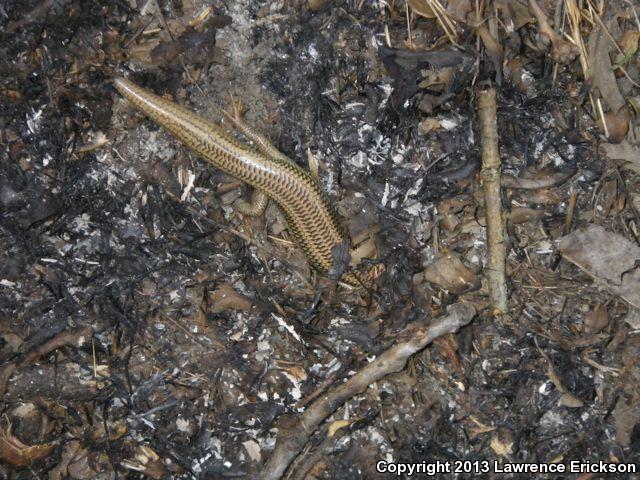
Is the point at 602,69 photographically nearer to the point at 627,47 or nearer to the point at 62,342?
the point at 627,47

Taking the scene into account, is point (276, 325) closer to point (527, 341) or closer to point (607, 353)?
point (527, 341)

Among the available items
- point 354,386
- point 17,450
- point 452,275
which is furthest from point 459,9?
point 17,450

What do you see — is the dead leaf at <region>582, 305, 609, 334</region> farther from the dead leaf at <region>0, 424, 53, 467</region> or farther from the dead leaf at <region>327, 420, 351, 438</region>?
the dead leaf at <region>0, 424, 53, 467</region>

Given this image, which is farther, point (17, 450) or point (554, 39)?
point (17, 450)

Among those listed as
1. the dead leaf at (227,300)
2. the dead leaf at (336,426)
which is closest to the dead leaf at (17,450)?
the dead leaf at (227,300)

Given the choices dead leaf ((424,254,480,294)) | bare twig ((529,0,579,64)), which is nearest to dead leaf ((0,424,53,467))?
dead leaf ((424,254,480,294))

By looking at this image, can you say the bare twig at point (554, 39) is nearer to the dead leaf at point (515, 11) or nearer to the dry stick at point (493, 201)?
the dead leaf at point (515, 11)

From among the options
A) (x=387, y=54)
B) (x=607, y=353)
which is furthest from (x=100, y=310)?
(x=607, y=353)
